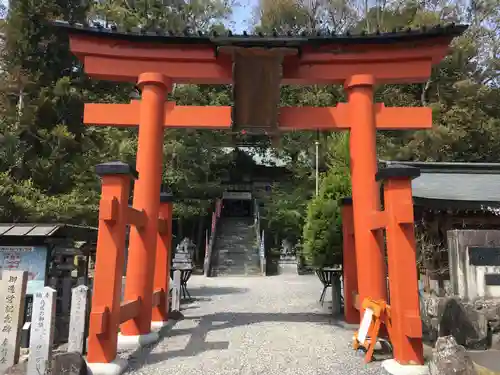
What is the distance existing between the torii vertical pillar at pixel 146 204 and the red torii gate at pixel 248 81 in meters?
0.02

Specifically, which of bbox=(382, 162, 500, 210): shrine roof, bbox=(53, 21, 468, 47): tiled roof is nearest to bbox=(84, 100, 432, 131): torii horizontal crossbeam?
bbox=(53, 21, 468, 47): tiled roof

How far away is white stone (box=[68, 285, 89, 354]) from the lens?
17.9 feet

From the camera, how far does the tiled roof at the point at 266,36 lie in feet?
21.6

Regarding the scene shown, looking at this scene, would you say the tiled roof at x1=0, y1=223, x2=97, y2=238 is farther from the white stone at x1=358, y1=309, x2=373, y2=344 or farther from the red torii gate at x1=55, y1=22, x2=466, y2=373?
the white stone at x1=358, y1=309, x2=373, y2=344

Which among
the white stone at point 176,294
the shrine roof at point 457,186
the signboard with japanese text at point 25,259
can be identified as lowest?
the white stone at point 176,294

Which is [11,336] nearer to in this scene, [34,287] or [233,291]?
[34,287]

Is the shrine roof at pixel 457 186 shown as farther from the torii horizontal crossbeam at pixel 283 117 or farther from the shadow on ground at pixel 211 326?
the shadow on ground at pixel 211 326

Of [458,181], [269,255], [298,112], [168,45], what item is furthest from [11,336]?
[269,255]

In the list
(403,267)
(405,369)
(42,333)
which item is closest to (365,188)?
(403,267)

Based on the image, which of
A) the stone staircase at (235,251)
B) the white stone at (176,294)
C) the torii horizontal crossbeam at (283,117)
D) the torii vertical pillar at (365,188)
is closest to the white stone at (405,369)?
the torii vertical pillar at (365,188)

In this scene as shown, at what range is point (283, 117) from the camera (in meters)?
7.20

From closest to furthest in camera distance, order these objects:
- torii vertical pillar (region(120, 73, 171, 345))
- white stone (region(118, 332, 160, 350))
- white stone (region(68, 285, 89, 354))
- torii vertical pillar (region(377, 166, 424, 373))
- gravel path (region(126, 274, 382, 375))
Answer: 1. torii vertical pillar (region(377, 166, 424, 373))
2. gravel path (region(126, 274, 382, 375))
3. white stone (region(68, 285, 89, 354))
4. white stone (region(118, 332, 160, 350))
5. torii vertical pillar (region(120, 73, 171, 345))

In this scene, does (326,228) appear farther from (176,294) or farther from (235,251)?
(235,251)

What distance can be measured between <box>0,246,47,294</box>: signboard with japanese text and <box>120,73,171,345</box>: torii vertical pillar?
88.0 inches
